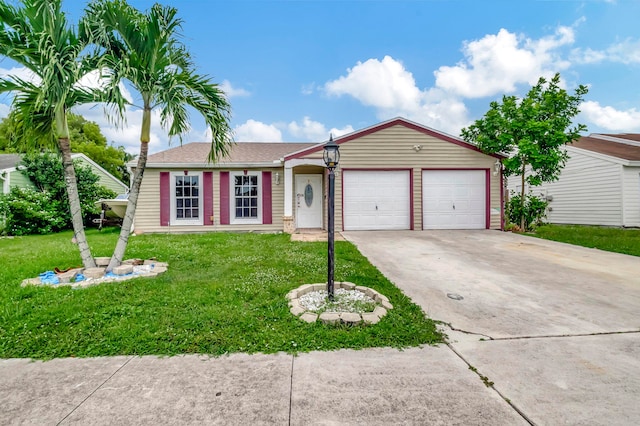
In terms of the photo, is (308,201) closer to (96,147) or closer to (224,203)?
(224,203)

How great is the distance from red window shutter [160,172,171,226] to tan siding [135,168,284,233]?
11 centimetres

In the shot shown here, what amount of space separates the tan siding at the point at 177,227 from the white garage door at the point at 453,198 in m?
5.29

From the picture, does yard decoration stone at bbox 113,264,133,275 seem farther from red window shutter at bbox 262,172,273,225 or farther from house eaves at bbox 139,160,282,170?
red window shutter at bbox 262,172,273,225

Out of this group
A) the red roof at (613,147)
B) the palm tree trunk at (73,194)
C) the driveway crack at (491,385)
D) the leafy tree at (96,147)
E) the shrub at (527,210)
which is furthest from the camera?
the leafy tree at (96,147)

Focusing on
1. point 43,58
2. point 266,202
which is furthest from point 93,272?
point 266,202

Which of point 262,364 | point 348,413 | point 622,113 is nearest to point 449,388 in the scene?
point 348,413

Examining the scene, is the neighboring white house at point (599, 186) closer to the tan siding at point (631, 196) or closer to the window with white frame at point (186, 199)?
the tan siding at point (631, 196)

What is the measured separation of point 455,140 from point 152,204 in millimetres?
11031

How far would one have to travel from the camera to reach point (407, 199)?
10.3 m

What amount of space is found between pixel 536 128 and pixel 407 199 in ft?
15.6

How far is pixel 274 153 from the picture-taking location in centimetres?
1186

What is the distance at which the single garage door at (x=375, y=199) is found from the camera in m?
10.2

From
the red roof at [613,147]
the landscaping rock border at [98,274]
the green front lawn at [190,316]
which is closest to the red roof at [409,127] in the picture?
the red roof at [613,147]

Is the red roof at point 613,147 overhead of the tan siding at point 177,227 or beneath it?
overhead
